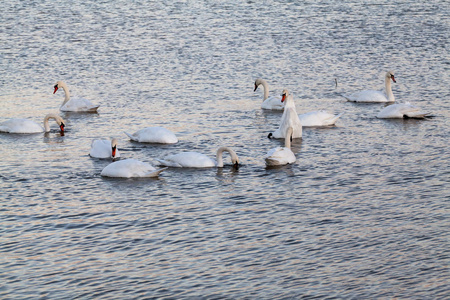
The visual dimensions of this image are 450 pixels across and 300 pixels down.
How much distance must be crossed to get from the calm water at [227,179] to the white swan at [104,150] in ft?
0.80

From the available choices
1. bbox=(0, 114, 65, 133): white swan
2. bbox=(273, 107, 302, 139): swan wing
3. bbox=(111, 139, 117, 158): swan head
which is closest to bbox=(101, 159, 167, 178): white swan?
bbox=(111, 139, 117, 158): swan head

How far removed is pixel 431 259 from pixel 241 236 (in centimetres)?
300

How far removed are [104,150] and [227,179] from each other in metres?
3.31

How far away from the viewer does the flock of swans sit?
656 inches

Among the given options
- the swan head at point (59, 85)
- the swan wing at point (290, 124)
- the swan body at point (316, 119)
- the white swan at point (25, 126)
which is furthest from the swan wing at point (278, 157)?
the swan head at point (59, 85)

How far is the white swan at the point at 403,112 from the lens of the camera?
2194cm

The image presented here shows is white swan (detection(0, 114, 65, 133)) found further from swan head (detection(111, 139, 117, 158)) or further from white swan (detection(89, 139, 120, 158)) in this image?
swan head (detection(111, 139, 117, 158))

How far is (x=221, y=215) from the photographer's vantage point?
14.1 m

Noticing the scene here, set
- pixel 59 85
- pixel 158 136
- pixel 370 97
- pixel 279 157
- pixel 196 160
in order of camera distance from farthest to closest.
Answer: pixel 59 85, pixel 370 97, pixel 158 136, pixel 279 157, pixel 196 160

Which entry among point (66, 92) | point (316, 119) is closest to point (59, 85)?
point (66, 92)

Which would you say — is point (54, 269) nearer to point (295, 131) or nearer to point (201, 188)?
point (201, 188)

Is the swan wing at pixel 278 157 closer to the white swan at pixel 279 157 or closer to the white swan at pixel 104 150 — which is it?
the white swan at pixel 279 157

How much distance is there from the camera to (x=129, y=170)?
649 inches

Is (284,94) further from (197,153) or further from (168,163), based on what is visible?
(168,163)
